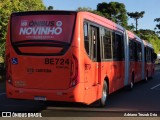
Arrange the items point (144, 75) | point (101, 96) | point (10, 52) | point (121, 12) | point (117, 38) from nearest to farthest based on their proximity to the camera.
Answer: point (10, 52)
point (101, 96)
point (117, 38)
point (144, 75)
point (121, 12)

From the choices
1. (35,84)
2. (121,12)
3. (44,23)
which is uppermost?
(121,12)

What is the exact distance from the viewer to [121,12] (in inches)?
2894

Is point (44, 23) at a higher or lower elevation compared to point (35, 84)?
higher

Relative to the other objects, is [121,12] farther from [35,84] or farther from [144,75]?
[35,84]

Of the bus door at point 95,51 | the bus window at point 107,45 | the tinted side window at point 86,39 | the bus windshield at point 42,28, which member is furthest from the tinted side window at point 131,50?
the bus windshield at point 42,28

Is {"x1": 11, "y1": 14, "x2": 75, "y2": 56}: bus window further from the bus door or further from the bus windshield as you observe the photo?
the bus door

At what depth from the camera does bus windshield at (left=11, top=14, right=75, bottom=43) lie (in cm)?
1103

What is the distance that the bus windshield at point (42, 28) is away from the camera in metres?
11.0

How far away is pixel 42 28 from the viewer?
441 inches

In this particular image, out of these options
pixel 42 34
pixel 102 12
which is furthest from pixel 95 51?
pixel 102 12

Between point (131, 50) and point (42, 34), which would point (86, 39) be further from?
point (131, 50)

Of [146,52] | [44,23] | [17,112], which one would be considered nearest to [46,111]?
[17,112]

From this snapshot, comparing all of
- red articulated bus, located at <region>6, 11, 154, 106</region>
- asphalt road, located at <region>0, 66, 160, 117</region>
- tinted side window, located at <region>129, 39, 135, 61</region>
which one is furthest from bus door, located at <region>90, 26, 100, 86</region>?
tinted side window, located at <region>129, 39, 135, 61</region>

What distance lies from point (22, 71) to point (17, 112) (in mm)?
1303
